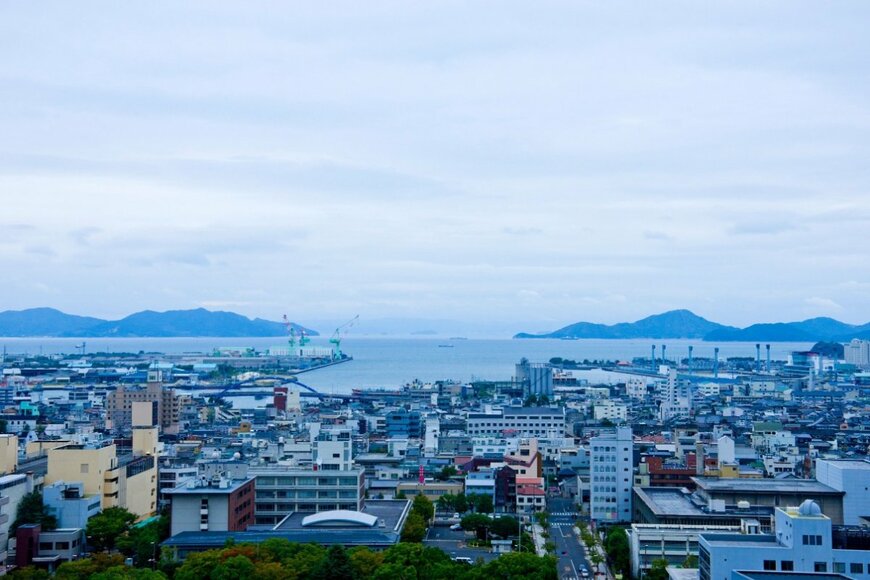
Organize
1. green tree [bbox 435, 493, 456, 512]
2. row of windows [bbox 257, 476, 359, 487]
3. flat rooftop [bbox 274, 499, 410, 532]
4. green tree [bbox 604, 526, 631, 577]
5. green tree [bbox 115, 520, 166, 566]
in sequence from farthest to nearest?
green tree [bbox 435, 493, 456, 512]
row of windows [bbox 257, 476, 359, 487]
flat rooftop [bbox 274, 499, 410, 532]
green tree [bbox 604, 526, 631, 577]
green tree [bbox 115, 520, 166, 566]

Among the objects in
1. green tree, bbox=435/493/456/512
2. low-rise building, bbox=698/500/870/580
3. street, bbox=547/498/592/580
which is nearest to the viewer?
low-rise building, bbox=698/500/870/580

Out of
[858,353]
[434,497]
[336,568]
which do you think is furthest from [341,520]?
[858,353]

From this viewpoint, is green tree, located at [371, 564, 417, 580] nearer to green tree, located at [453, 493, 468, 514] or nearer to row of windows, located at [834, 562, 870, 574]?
row of windows, located at [834, 562, 870, 574]

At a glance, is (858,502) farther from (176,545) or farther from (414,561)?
(176,545)

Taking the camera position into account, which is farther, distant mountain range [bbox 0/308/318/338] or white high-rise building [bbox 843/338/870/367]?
distant mountain range [bbox 0/308/318/338]

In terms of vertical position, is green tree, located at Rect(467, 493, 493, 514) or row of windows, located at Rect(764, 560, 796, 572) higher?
row of windows, located at Rect(764, 560, 796, 572)

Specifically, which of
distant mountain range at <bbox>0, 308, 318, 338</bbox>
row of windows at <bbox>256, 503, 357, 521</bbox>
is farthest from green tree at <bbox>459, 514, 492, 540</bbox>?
distant mountain range at <bbox>0, 308, 318, 338</bbox>
